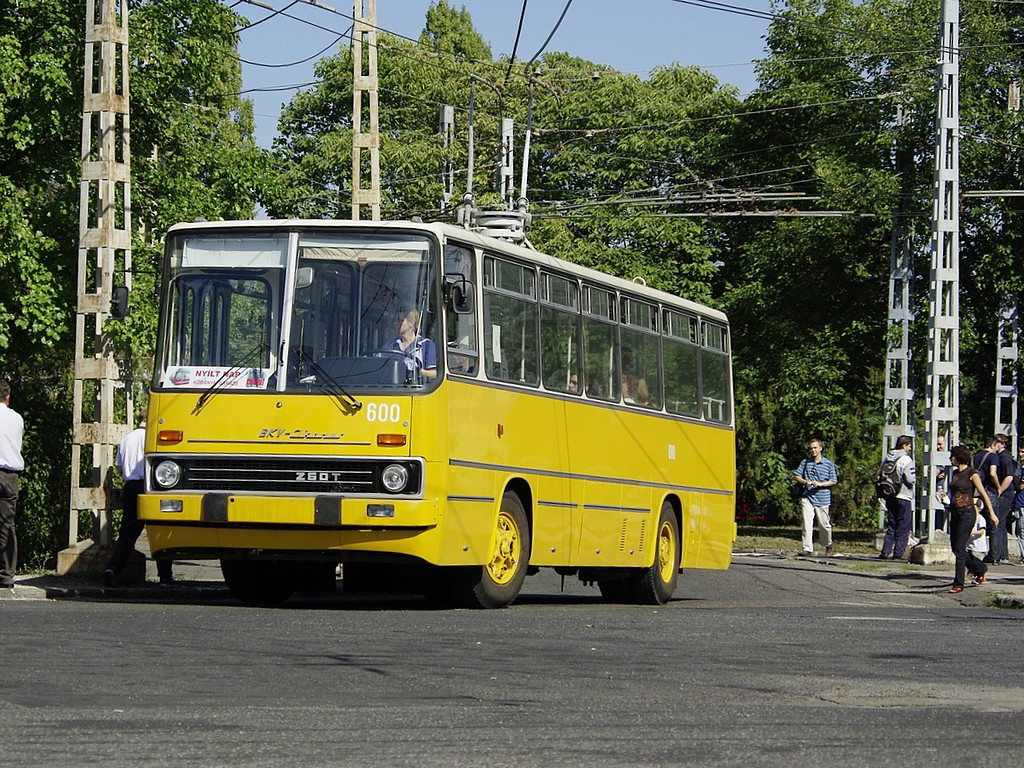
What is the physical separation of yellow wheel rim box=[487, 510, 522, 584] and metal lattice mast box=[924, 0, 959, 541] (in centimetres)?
1364

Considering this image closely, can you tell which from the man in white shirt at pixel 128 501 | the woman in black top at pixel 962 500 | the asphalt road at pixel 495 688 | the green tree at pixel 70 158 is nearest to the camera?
the asphalt road at pixel 495 688

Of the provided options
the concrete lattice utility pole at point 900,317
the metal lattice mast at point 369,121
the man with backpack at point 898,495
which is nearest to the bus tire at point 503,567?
the metal lattice mast at point 369,121

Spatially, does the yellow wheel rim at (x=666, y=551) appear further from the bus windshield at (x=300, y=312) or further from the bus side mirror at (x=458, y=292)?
the bus windshield at (x=300, y=312)

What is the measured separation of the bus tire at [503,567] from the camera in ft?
53.2

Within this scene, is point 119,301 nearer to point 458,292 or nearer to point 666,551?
point 458,292

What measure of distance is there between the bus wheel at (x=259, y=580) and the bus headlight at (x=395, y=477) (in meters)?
2.24

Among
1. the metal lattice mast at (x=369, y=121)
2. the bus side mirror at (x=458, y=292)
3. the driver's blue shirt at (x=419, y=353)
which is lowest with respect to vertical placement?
the driver's blue shirt at (x=419, y=353)

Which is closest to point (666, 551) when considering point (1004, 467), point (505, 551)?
point (505, 551)

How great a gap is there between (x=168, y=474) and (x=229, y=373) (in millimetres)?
925

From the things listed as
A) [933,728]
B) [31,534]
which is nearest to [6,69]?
[31,534]

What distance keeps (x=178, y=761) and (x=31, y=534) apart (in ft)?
55.6

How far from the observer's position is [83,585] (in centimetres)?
1897

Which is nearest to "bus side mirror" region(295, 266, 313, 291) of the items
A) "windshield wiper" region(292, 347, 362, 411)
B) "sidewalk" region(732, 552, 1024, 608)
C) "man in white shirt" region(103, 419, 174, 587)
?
"windshield wiper" region(292, 347, 362, 411)

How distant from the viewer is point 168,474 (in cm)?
1557
